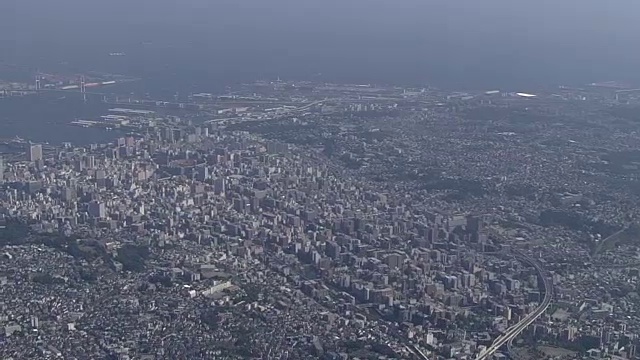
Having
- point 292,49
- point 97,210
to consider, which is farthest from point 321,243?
point 292,49

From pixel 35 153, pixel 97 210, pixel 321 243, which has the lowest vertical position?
pixel 321 243

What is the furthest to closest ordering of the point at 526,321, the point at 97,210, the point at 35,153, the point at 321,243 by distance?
the point at 35,153 < the point at 97,210 < the point at 321,243 < the point at 526,321

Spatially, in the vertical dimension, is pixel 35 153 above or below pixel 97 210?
above

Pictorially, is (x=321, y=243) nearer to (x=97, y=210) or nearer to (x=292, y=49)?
A: (x=97, y=210)

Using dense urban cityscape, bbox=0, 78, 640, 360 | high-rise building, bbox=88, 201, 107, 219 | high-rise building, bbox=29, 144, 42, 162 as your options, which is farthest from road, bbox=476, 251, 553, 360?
high-rise building, bbox=29, 144, 42, 162

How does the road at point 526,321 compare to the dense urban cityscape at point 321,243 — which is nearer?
the road at point 526,321

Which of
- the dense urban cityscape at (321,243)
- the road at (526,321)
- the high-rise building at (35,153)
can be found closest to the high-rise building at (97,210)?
the dense urban cityscape at (321,243)

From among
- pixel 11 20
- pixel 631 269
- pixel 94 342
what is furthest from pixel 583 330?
pixel 11 20

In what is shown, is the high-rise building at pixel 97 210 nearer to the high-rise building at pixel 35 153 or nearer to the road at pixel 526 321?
the high-rise building at pixel 35 153
